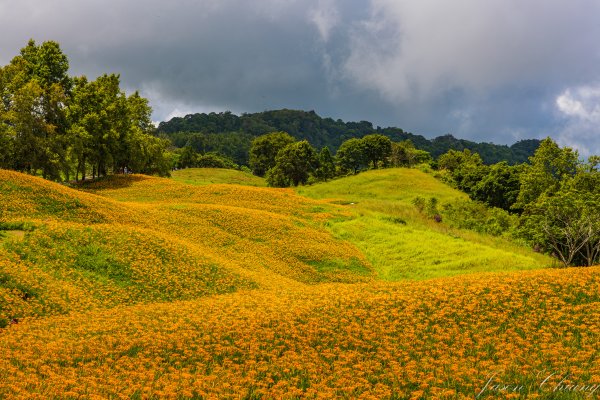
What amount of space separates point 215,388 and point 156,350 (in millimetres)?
3985

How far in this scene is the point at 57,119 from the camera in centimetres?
5694

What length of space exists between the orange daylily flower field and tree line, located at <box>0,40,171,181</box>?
21.9 metres

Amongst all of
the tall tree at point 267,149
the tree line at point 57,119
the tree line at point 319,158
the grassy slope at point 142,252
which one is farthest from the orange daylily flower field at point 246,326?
the tall tree at point 267,149

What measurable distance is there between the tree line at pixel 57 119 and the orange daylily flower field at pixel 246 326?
21.9m

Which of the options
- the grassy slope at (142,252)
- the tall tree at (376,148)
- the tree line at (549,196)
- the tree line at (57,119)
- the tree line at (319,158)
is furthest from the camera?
the tall tree at (376,148)

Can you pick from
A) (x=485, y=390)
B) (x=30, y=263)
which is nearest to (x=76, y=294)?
(x=30, y=263)

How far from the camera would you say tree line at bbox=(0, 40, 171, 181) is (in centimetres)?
5028

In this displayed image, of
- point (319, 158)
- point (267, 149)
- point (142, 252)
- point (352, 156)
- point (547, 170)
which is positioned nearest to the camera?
point (142, 252)

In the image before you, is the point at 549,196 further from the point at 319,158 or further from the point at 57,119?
the point at 319,158

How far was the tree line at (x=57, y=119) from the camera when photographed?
50.3 metres

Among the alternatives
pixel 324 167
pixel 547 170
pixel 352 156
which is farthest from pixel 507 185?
pixel 352 156

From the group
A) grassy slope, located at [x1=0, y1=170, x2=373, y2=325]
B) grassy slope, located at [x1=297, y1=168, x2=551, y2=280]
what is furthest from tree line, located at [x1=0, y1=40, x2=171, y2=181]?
grassy slope, located at [x1=297, y1=168, x2=551, y2=280]

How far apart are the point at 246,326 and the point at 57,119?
51638 millimetres

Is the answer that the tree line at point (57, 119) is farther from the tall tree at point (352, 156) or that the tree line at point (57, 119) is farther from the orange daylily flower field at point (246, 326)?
the tall tree at point (352, 156)
